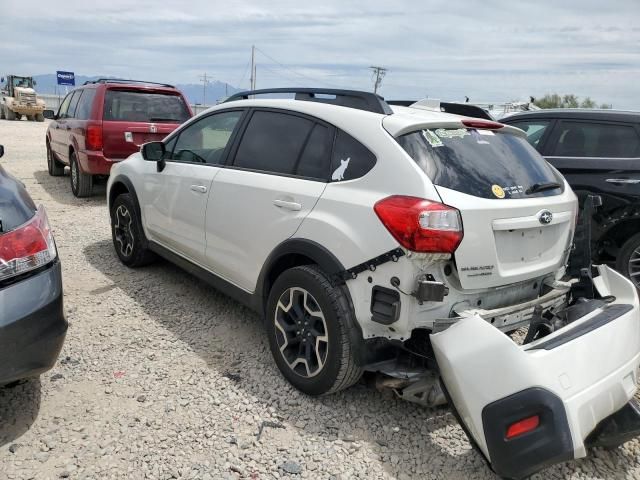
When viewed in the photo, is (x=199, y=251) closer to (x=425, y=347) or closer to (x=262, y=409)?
(x=262, y=409)

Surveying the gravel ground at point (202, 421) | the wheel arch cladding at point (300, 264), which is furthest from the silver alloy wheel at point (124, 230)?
the wheel arch cladding at point (300, 264)

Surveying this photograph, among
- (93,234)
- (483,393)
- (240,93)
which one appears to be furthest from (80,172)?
(483,393)

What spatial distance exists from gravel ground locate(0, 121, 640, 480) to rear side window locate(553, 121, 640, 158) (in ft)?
9.76

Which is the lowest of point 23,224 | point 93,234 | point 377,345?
point 93,234

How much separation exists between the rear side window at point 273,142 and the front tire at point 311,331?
74 cm

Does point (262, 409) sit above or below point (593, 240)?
below

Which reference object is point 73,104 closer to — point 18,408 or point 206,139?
point 206,139

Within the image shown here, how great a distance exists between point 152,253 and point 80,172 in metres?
4.06

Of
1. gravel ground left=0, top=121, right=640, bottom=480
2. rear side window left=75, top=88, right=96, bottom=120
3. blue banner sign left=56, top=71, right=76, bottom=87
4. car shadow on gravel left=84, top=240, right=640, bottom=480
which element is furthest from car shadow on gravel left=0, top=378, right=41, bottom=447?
blue banner sign left=56, top=71, right=76, bottom=87

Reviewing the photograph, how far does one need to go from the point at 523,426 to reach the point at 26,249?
2425 mm

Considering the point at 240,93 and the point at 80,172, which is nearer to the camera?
A: the point at 240,93

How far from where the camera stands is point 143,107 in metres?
8.02

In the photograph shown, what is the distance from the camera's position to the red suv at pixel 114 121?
7691mm

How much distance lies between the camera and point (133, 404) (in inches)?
117
